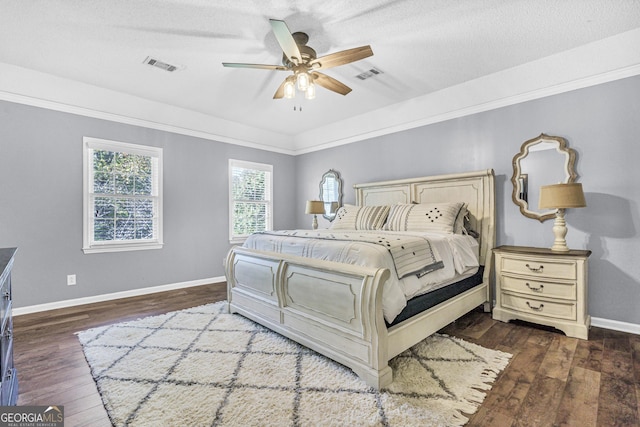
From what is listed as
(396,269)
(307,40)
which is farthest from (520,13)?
(396,269)

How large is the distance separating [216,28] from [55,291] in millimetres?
3495

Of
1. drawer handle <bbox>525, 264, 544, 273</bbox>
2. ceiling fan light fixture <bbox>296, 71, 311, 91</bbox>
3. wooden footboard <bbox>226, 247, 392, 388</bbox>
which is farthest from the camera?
drawer handle <bbox>525, 264, 544, 273</bbox>

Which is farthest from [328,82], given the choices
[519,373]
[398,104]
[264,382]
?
[519,373]

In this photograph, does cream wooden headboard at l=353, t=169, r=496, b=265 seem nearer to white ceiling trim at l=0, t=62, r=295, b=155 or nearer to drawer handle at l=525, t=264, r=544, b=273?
drawer handle at l=525, t=264, r=544, b=273

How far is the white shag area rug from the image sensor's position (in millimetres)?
1591

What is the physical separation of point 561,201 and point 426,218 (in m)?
1.19

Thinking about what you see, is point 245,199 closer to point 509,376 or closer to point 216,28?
point 216,28

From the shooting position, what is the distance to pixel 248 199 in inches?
213

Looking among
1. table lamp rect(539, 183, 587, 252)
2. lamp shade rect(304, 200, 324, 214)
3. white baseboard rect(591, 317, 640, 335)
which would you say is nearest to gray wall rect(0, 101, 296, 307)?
lamp shade rect(304, 200, 324, 214)

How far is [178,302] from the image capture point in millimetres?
3719

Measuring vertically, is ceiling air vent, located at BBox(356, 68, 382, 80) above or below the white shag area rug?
above

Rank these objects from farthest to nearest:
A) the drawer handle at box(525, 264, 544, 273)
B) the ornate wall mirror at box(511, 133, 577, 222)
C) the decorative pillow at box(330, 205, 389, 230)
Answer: the decorative pillow at box(330, 205, 389, 230) < the ornate wall mirror at box(511, 133, 577, 222) < the drawer handle at box(525, 264, 544, 273)

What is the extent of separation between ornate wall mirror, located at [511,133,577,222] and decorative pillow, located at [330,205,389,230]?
58.6 inches

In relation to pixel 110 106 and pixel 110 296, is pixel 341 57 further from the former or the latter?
pixel 110 296
